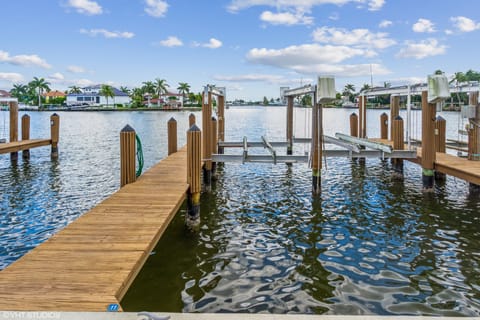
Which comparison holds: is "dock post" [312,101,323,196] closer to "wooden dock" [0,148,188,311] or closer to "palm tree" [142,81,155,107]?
"wooden dock" [0,148,188,311]

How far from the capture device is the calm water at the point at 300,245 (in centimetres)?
564

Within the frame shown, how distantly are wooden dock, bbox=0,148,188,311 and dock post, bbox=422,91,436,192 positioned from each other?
8.60 meters

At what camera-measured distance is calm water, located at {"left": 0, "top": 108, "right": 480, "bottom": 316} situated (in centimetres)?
564

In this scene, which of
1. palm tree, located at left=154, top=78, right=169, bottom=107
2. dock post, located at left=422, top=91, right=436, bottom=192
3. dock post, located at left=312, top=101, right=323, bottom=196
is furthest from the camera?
palm tree, located at left=154, top=78, right=169, bottom=107

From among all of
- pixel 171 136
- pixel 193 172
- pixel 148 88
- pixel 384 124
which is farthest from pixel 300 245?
pixel 148 88

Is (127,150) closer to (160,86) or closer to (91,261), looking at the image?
(91,261)

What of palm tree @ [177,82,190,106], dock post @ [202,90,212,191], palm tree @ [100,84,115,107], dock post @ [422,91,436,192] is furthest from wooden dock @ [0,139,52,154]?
palm tree @ [177,82,190,106]

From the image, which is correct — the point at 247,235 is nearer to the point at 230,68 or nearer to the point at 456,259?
the point at 456,259

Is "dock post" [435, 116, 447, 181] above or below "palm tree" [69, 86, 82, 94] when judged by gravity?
below

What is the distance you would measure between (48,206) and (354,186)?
10922mm

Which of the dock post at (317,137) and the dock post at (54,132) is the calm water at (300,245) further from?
the dock post at (54,132)

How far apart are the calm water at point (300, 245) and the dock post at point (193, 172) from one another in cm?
43

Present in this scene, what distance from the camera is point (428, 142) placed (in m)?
11.5

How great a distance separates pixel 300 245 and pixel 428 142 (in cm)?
657
